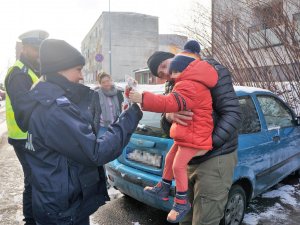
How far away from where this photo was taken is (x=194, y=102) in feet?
7.54

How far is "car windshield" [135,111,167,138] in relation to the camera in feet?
11.4

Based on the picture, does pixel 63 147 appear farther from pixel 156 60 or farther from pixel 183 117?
pixel 156 60

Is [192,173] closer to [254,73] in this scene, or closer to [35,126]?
[35,126]

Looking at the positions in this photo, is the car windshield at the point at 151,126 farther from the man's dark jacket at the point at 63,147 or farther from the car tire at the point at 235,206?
the man's dark jacket at the point at 63,147

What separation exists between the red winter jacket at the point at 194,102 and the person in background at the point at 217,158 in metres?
0.07

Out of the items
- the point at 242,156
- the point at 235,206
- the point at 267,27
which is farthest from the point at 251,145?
the point at 267,27

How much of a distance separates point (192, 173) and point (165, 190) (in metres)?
0.43

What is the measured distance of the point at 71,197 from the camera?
1.82 meters

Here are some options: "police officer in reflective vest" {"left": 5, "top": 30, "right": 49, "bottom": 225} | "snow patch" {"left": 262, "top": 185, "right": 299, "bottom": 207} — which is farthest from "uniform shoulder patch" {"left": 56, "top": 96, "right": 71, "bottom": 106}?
"snow patch" {"left": 262, "top": 185, "right": 299, "bottom": 207}

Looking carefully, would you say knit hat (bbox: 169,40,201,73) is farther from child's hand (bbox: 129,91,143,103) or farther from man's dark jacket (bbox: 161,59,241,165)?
child's hand (bbox: 129,91,143,103)

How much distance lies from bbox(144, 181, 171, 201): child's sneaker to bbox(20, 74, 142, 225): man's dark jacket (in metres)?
Answer: 1.17

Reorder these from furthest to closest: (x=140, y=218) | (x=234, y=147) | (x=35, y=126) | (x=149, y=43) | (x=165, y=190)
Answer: (x=149, y=43) < (x=140, y=218) < (x=165, y=190) < (x=234, y=147) < (x=35, y=126)

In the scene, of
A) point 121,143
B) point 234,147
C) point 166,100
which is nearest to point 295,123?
point 234,147

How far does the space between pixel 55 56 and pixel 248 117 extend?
252cm
